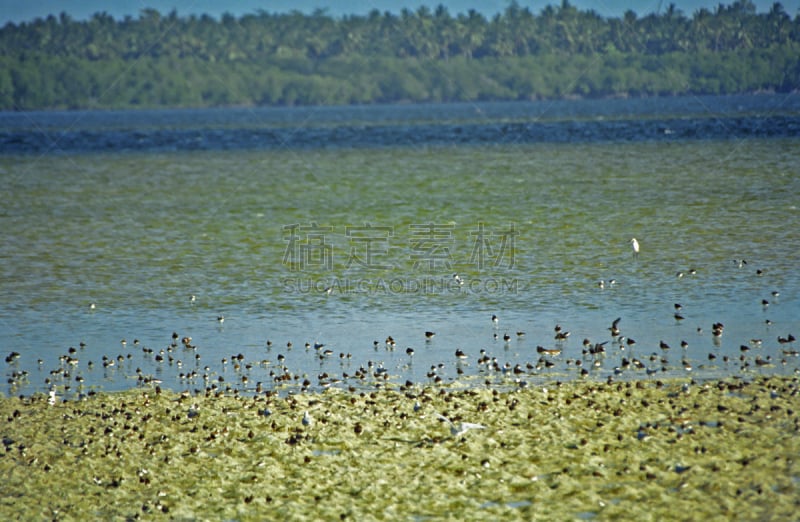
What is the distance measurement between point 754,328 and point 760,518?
9.89m

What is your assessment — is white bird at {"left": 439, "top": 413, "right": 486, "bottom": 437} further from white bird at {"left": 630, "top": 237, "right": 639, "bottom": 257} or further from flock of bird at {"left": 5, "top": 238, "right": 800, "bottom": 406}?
white bird at {"left": 630, "top": 237, "right": 639, "bottom": 257}

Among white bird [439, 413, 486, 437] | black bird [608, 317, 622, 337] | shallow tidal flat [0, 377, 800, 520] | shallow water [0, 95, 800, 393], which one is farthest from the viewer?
black bird [608, 317, 622, 337]

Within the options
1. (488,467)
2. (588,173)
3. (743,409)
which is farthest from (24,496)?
(588,173)

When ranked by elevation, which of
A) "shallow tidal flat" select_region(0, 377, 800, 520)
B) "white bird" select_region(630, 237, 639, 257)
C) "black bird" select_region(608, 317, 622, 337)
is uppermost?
"white bird" select_region(630, 237, 639, 257)

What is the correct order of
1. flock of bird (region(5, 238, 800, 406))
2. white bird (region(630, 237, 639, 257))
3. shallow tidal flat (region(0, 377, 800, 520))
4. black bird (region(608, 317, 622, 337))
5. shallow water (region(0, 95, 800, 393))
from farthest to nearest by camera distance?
white bird (region(630, 237, 639, 257)) → black bird (region(608, 317, 622, 337)) → shallow water (region(0, 95, 800, 393)) → flock of bird (region(5, 238, 800, 406)) → shallow tidal flat (region(0, 377, 800, 520))

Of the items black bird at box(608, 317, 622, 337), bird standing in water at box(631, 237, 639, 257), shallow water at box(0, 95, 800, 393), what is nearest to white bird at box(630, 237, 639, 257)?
bird standing in water at box(631, 237, 639, 257)

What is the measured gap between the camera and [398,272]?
A: 30.1m

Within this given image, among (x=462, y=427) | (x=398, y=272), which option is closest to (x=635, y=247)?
(x=398, y=272)

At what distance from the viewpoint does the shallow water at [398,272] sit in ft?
66.9

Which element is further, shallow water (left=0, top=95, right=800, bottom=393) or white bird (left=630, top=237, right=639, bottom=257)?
white bird (left=630, top=237, right=639, bottom=257)

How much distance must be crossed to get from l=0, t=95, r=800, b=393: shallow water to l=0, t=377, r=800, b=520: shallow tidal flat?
1.84 m

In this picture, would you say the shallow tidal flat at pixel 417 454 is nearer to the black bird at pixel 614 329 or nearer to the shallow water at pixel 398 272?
the shallow water at pixel 398 272

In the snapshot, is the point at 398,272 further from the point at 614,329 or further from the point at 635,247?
the point at 614,329

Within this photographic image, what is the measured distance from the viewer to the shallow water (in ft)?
66.9
